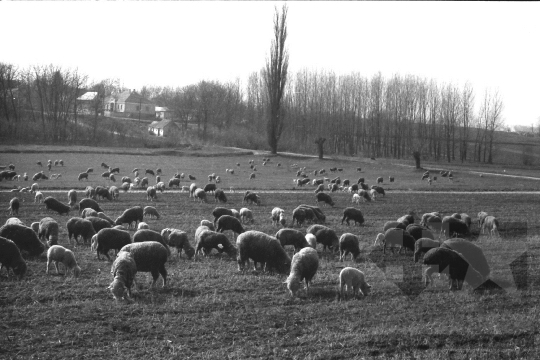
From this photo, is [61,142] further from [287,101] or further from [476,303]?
[287,101]

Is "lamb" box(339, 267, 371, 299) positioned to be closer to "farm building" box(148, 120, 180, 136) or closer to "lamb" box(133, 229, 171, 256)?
"lamb" box(133, 229, 171, 256)

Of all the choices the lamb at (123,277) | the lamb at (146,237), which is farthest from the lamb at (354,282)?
the lamb at (146,237)

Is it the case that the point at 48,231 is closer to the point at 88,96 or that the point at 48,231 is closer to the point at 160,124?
the point at 88,96

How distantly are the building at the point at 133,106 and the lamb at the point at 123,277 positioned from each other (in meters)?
41.2

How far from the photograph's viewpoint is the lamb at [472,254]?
12594 mm

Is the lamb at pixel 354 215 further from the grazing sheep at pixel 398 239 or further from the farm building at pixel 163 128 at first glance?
the farm building at pixel 163 128

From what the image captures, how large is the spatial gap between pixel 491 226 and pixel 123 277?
14411mm

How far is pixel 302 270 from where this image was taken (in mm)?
11188

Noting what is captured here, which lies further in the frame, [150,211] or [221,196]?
[221,196]

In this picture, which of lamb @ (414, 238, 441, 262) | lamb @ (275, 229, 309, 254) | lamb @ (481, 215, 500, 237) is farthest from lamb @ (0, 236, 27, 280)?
lamb @ (481, 215, 500, 237)

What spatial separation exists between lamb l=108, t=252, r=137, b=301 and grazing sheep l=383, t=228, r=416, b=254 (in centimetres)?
780

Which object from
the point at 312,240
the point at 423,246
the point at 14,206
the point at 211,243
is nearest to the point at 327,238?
the point at 312,240

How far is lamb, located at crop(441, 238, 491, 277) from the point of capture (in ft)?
41.3

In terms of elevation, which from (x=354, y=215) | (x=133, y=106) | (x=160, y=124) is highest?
(x=133, y=106)
